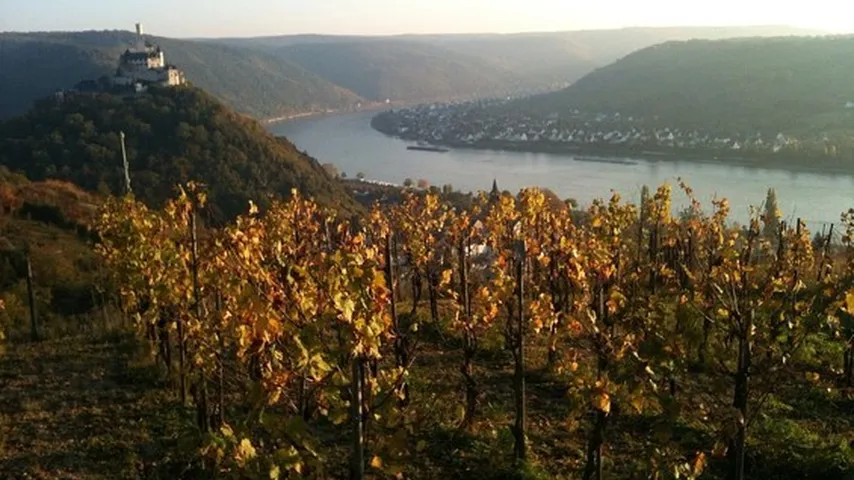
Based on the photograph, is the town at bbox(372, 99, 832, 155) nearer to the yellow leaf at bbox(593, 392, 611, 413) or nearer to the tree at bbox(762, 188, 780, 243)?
the tree at bbox(762, 188, 780, 243)

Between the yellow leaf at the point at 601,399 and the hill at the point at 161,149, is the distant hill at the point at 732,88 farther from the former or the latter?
the yellow leaf at the point at 601,399

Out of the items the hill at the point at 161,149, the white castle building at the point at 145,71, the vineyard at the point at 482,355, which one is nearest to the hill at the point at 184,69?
the white castle building at the point at 145,71

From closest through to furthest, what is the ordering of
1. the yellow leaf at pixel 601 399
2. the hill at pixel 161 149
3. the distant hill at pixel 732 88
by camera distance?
1. the yellow leaf at pixel 601 399
2. the hill at pixel 161 149
3. the distant hill at pixel 732 88

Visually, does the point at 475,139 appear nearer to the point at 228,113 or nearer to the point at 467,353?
the point at 228,113

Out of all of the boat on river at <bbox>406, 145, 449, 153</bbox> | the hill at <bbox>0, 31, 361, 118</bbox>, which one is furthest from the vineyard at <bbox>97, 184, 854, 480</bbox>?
the hill at <bbox>0, 31, 361, 118</bbox>

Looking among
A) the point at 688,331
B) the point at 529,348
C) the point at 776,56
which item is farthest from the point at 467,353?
the point at 776,56

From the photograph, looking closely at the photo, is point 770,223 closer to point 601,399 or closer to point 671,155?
point 601,399
